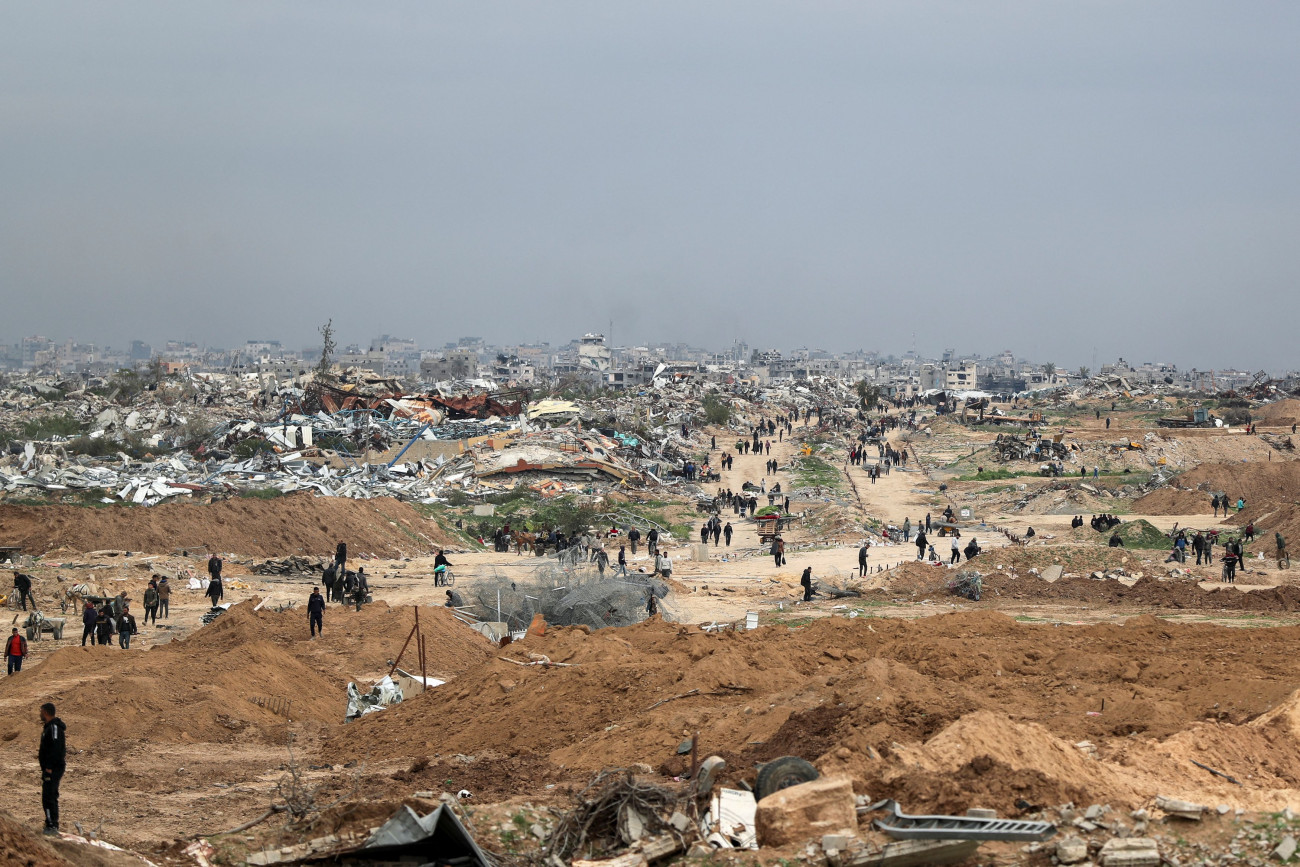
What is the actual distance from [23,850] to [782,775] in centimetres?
482

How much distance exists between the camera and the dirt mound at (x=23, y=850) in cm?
637

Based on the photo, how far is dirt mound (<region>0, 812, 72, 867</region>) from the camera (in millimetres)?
6371

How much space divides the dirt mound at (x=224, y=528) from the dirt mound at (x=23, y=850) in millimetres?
20319

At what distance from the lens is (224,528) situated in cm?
2689

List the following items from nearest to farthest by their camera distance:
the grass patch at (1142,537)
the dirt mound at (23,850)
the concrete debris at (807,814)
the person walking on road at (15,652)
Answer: the dirt mound at (23,850) → the concrete debris at (807,814) → the person walking on road at (15,652) → the grass patch at (1142,537)

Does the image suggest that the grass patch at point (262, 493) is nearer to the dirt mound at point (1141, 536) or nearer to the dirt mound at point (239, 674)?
the dirt mound at point (239, 674)

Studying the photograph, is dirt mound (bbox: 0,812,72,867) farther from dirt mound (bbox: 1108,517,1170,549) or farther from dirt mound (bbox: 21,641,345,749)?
dirt mound (bbox: 1108,517,1170,549)

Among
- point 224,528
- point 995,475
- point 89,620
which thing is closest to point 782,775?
point 89,620

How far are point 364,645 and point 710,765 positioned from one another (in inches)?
378

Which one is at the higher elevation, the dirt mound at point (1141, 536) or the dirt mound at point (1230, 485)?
the dirt mound at point (1230, 485)

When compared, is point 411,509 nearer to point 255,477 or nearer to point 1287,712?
point 255,477

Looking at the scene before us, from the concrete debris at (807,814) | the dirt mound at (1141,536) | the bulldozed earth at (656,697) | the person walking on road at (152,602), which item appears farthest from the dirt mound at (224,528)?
the concrete debris at (807,814)

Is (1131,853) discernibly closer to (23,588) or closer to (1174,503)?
(23,588)

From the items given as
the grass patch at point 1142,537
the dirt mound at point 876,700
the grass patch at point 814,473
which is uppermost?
the dirt mound at point 876,700
